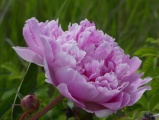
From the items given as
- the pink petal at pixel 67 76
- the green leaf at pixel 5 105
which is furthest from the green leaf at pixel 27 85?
the pink petal at pixel 67 76

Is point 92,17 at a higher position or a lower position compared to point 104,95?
higher

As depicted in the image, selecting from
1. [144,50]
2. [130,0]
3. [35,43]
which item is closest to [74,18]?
[130,0]

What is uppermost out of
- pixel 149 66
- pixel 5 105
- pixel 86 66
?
pixel 149 66

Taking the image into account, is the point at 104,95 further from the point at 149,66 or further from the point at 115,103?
the point at 149,66

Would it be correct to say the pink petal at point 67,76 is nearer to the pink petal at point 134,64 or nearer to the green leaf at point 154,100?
the pink petal at point 134,64

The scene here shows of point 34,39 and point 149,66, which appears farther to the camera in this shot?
point 149,66

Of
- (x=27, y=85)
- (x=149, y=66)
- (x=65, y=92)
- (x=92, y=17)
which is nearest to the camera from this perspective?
(x=65, y=92)

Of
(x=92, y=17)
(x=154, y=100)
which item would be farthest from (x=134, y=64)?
(x=92, y=17)

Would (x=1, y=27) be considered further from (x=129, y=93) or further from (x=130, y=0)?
(x=129, y=93)
